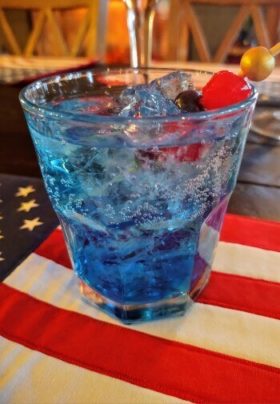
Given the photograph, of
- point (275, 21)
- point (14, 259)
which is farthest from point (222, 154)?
point (275, 21)

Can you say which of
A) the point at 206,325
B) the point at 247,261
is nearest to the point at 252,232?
the point at 247,261

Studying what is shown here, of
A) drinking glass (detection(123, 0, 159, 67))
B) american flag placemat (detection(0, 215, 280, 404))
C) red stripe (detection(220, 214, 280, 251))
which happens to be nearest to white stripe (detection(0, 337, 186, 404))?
american flag placemat (detection(0, 215, 280, 404))

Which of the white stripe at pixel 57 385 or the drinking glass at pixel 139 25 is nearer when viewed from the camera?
the white stripe at pixel 57 385

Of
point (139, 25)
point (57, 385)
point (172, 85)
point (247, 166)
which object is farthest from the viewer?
point (139, 25)

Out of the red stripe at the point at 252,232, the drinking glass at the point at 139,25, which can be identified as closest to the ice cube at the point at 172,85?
the red stripe at the point at 252,232

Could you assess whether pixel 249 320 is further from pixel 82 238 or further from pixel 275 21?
pixel 275 21

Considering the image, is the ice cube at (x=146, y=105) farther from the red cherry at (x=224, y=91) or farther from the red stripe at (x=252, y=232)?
the red stripe at (x=252, y=232)

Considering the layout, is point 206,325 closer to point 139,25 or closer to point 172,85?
point 172,85
